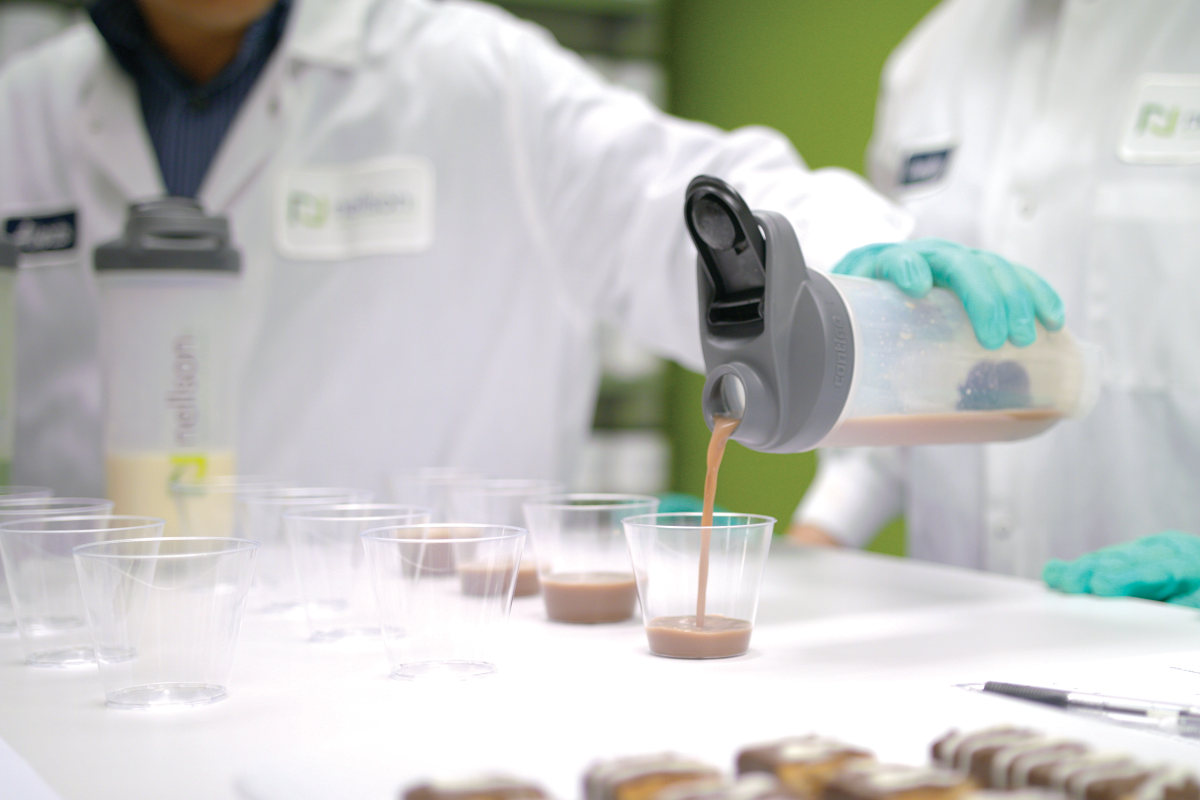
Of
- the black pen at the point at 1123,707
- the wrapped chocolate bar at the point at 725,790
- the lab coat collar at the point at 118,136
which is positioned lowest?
the black pen at the point at 1123,707

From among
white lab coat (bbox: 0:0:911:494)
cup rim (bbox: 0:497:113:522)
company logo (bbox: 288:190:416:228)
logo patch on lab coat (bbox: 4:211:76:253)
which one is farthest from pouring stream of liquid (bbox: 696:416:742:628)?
logo patch on lab coat (bbox: 4:211:76:253)

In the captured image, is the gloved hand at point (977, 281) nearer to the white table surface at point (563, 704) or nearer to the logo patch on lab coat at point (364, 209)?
the white table surface at point (563, 704)

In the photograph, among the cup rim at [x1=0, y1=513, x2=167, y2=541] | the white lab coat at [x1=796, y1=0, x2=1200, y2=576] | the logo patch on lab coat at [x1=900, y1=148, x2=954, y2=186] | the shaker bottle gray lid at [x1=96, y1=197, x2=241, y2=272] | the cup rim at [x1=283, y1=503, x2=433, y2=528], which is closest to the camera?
the cup rim at [x1=0, y1=513, x2=167, y2=541]

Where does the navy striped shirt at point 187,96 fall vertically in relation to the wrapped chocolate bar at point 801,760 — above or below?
above

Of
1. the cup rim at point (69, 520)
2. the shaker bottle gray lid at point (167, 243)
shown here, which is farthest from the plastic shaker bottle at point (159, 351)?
the cup rim at point (69, 520)

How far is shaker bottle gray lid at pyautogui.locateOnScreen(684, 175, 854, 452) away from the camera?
3.13ft

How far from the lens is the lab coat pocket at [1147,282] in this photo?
168cm

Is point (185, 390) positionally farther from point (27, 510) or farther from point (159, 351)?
point (27, 510)

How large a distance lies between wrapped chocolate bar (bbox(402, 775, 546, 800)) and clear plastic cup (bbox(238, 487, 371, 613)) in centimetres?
63

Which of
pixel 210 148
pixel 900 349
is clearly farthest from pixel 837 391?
pixel 210 148

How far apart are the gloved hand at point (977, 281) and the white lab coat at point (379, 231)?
729 mm

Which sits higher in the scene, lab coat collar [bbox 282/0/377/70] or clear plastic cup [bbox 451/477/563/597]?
lab coat collar [bbox 282/0/377/70]

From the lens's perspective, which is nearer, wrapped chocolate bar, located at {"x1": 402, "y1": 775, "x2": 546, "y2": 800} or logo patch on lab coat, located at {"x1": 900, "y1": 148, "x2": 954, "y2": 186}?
wrapped chocolate bar, located at {"x1": 402, "y1": 775, "x2": 546, "y2": 800}

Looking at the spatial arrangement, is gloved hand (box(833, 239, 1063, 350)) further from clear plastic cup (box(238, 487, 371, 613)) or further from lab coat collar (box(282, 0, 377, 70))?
lab coat collar (box(282, 0, 377, 70))
